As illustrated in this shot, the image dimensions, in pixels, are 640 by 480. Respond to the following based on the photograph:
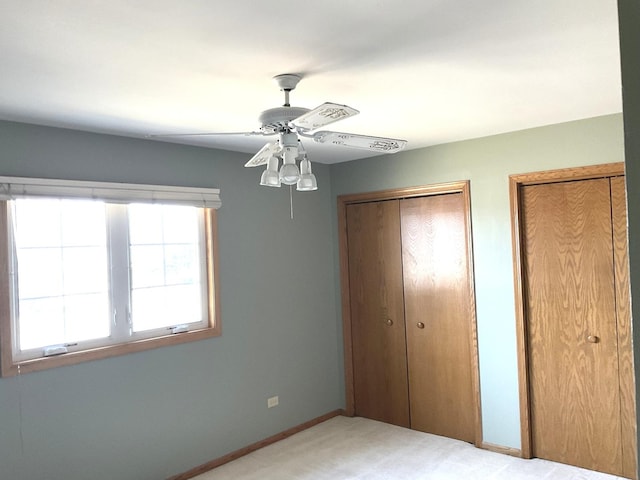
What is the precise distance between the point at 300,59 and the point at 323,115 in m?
0.31

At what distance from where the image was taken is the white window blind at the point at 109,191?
110 inches

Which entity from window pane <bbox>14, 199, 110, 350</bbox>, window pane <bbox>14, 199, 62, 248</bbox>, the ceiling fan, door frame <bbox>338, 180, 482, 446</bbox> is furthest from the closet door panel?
window pane <bbox>14, 199, 62, 248</bbox>

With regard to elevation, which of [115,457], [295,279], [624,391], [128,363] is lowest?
[115,457]

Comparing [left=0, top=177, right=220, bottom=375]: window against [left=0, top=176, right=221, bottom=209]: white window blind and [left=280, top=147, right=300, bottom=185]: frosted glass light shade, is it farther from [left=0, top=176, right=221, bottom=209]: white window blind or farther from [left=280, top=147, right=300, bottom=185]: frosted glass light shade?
[left=280, top=147, right=300, bottom=185]: frosted glass light shade

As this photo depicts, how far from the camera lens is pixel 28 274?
291 centimetres

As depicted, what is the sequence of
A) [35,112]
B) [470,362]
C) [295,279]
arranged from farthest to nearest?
[295,279] → [470,362] → [35,112]

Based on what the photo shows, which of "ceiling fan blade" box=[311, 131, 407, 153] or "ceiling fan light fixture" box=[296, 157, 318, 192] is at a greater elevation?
"ceiling fan blade" box=[311, 131, 407, 153]

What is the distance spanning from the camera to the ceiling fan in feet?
6.42

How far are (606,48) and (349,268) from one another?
2999mm

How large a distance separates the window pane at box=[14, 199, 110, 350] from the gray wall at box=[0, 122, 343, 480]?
199mm

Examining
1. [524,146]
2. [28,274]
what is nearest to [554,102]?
[524,146]

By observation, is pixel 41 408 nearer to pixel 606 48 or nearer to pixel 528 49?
pixel 528 49

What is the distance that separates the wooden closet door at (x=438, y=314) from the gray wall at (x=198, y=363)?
32.6 inches

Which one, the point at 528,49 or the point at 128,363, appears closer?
the point at 528,49
